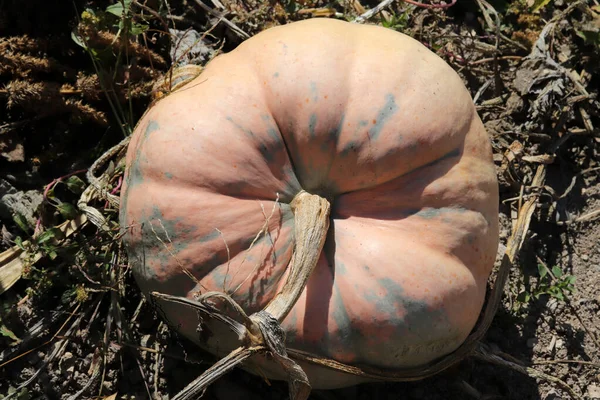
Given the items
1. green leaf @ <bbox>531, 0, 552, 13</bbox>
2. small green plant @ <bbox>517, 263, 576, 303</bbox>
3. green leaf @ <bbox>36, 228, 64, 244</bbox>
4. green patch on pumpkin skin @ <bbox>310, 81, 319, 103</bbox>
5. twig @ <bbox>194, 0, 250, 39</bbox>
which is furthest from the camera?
green leaf @ <bbox>531, 0, 552, 13</bbox>

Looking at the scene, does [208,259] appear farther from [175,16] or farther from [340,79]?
[175,16]

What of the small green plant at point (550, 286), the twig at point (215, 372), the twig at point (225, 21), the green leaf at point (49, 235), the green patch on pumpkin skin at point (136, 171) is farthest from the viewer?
the twig at point (225, 21)

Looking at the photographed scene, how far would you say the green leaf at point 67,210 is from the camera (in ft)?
9.66

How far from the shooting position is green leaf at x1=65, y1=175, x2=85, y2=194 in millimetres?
2971

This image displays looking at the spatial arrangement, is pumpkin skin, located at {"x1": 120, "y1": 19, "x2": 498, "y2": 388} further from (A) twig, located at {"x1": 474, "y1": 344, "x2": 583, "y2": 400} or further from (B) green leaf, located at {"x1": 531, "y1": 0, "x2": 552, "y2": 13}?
(B) green leaf, located at {"x1": 531, "y1": 0, "x2": 552, "y2": 13}

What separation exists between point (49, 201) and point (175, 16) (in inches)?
42.6

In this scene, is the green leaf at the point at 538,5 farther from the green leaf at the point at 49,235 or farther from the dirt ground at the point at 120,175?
the green leaf at the point at 49,235

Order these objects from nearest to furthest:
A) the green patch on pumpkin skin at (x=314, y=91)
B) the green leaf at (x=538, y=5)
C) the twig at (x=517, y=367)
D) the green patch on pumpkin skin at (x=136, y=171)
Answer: the green patch on pumpkin skin at (x=314, y=91), the green patch on pumpkin skin at (x=136, y=171), the twig at (x=517, y=367), the green leaf at (x=538, y=5)

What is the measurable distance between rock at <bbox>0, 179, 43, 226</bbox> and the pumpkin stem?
1343 mm

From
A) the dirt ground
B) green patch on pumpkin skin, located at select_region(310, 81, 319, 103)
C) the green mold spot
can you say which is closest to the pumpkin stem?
the green mold spot

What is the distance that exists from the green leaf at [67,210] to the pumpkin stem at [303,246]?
3.74 ft

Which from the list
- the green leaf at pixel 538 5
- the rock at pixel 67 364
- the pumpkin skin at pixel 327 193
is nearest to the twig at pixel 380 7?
the green leaf at pixel 538 5

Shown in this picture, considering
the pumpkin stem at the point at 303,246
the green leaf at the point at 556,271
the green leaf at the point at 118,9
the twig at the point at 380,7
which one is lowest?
the green leaf at the point at 556,271

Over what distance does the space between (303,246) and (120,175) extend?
1176mm
